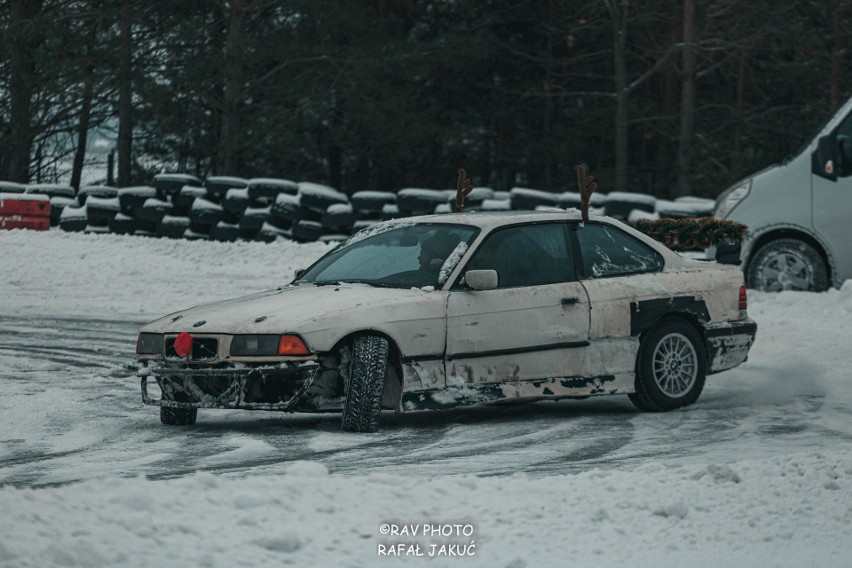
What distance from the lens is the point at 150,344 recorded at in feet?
28.1

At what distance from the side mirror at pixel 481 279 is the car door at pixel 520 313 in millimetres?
123

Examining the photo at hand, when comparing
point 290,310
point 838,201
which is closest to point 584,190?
point 290,310

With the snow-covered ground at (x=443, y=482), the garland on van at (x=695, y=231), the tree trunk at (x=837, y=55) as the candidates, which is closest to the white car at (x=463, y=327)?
the snow-covered ground at (x=443, y=482)

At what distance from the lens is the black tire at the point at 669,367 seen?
30.8 ft

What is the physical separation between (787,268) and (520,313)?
7.64 metres

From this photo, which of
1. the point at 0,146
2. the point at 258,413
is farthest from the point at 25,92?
the point at 258,413

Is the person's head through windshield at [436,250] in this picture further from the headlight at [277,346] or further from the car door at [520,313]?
the headlight at [277,346]

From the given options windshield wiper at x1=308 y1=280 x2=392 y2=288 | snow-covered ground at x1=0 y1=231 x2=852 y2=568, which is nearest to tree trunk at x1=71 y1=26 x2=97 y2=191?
snow-covered ground at x1=0 y1=231 x2=852 y2=568

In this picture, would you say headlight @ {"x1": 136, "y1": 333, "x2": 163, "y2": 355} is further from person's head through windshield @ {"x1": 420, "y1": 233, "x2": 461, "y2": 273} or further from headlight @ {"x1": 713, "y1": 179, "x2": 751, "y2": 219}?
headlight @ {"x1": 713, "y1": 179, "x2": 751, "y2": 219}

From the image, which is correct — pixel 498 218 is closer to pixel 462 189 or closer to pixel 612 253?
pixel 612 253

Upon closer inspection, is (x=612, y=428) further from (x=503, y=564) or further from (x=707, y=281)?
(x=503, y=564)

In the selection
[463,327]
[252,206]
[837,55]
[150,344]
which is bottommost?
[150,344]

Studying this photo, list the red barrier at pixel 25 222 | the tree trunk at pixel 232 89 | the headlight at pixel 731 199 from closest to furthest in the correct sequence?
the headlight at pixel 731 199, the red barrier at pixel 25 222, the tree trunk at pixel 232 89

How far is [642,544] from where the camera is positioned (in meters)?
5.50
